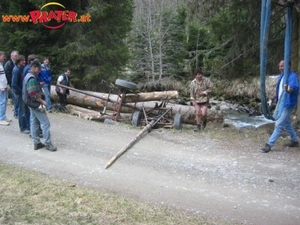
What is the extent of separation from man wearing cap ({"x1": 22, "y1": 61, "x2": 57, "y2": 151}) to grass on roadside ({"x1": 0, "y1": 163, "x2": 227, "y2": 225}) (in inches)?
67.1

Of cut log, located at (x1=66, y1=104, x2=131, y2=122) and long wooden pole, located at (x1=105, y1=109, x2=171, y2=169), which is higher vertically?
long wooden pole, located at (x1=105, y1=109, x2=171, y2=169)

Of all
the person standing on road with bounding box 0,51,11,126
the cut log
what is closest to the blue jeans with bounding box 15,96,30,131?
the person standing on road with bounding box 0,51,11,126

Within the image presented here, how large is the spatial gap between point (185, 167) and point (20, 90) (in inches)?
177

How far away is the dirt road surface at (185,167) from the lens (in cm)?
494

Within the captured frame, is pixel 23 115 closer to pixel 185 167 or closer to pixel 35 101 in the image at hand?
pixel 35 101

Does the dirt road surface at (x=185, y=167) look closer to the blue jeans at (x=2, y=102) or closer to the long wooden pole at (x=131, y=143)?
the long wooden pole at (x=131, y=143)

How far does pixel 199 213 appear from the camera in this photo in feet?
15.2

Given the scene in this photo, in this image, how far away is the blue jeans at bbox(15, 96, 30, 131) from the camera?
8.27 meters

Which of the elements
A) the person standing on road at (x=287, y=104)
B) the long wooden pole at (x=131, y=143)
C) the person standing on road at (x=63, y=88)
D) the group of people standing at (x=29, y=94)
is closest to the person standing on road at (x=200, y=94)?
the long wooden pole at (x=131, y=143)

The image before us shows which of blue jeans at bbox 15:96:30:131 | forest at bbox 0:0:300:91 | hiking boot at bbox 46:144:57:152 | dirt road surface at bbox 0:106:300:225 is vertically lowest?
dirt road surface at bbox 0:106:300:225

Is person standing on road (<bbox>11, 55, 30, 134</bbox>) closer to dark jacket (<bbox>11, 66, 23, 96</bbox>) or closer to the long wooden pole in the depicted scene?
dark jacket (<bbox>11, 66, 23, 96</bbox>)

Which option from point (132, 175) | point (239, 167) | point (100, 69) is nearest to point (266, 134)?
point (239, 167)

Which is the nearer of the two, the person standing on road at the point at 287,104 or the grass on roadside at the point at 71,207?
the grass on roadside at the point at 71,207

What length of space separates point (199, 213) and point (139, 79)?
26560 millimetres
